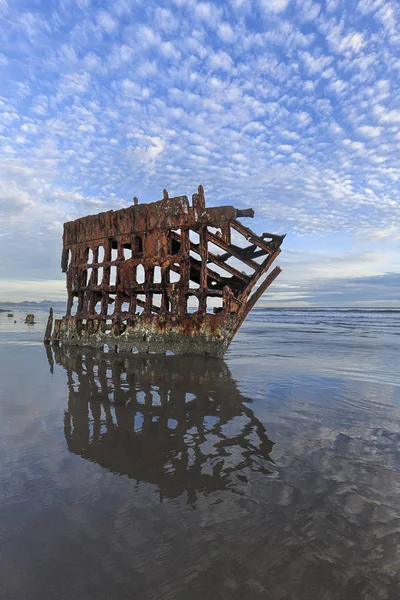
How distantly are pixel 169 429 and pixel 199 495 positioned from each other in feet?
4.53

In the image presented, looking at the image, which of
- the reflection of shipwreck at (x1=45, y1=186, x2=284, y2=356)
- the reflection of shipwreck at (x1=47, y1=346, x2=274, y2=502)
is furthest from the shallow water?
the reflection of shipwreck at (x1=45, y1=186, x2=284, y2=356)

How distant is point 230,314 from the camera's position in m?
8.99

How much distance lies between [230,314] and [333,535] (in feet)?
23.1

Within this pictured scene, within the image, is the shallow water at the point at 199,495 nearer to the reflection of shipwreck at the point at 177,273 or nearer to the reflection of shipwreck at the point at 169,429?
the reflection of shipwreck at the point at 169,429

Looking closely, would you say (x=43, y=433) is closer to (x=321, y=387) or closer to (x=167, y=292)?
(x=321, y=387)

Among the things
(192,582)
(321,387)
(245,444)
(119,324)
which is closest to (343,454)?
(245,444)

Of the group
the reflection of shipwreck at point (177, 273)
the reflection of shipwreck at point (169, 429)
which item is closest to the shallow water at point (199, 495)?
the reflection of shipwreck at point (169, 429)

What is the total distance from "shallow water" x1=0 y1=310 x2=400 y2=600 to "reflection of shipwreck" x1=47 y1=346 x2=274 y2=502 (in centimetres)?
2

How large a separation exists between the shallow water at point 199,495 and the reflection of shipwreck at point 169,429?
0.02 m

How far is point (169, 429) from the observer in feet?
12.4

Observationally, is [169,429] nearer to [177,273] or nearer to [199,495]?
[199,495]

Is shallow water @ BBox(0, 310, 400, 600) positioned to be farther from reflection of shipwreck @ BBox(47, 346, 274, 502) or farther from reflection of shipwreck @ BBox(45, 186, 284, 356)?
reflection of shipwreck @ BBox(45, 186, 284, 356)

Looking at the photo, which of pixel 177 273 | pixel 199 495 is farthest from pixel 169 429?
pixel 177 273

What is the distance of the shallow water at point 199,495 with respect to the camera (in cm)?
170
